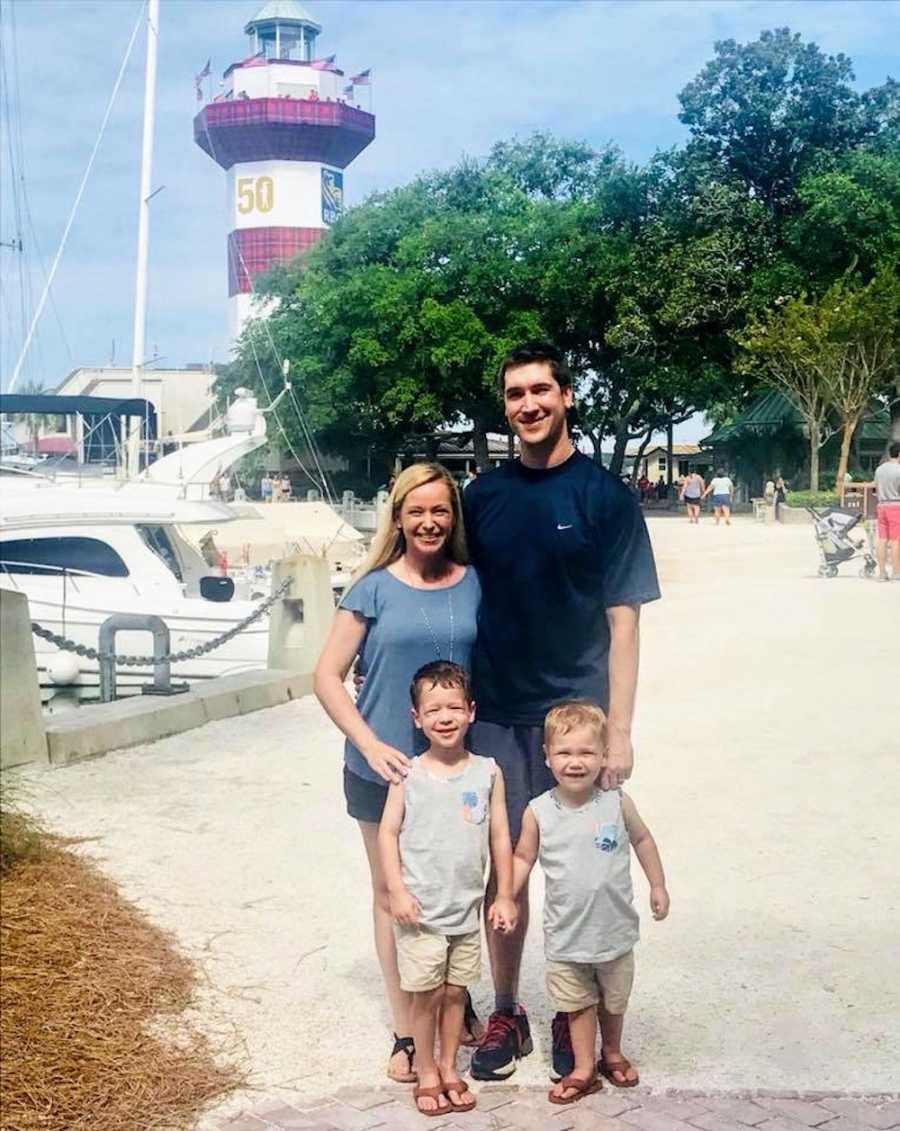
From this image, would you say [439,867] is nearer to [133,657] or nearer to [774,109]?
[133,657]

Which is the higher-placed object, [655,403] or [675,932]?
[655,403]

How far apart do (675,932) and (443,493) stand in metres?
2.37

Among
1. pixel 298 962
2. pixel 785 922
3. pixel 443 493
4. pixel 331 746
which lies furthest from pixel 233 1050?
pixel 331 746

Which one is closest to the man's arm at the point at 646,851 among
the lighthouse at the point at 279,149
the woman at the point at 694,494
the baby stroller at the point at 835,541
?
the baby stroller at the point at 835,541

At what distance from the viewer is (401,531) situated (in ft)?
14.2

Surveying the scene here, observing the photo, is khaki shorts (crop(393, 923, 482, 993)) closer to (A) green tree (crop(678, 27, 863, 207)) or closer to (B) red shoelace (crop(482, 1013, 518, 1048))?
(B) red shoelace (crop(482, 1013, 518, 1048))

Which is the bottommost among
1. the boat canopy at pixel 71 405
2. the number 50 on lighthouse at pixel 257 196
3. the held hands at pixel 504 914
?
the held hands at pixel 504 914

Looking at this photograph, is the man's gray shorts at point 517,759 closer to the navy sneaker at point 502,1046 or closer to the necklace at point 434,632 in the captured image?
the necklace at point 434,632

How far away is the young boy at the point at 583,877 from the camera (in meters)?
4.15

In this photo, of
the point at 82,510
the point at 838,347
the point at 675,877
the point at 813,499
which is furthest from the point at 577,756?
the point at 838,347

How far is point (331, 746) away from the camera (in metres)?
9.80

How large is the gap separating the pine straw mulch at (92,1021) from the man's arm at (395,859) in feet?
2.53

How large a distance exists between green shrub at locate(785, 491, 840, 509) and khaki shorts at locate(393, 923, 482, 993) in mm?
35068

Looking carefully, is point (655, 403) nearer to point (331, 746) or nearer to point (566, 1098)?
point (331, 746)
